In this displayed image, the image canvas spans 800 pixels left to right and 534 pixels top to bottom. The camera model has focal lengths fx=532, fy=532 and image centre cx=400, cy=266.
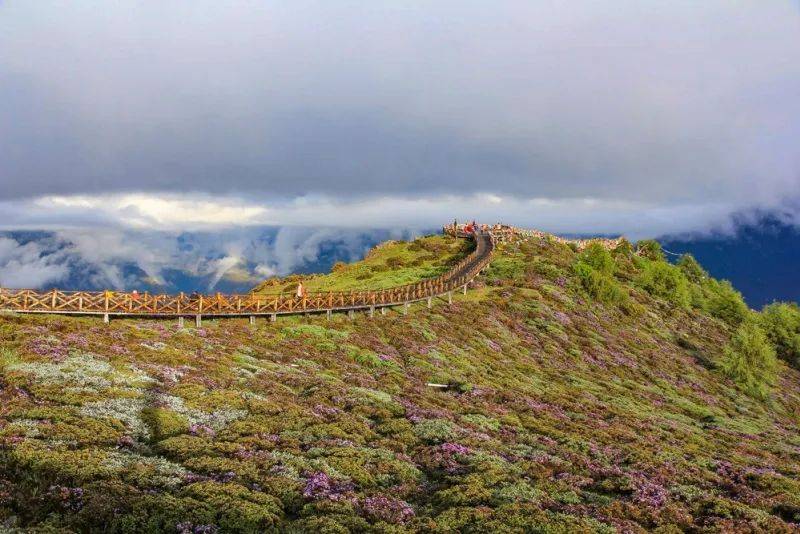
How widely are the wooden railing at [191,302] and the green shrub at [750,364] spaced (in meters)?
38.0

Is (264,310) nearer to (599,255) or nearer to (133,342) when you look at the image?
(133,342)

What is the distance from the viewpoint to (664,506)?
18.5 m

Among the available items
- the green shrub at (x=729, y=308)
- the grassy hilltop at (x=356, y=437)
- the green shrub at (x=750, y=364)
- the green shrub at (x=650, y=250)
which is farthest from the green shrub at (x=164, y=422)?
the green shrub at (x=650, y=250)

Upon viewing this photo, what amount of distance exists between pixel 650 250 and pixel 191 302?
13316cm

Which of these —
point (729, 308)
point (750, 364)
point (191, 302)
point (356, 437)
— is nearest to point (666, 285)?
point (729, 308)

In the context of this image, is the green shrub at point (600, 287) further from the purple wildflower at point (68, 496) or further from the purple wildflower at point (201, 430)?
the purple wildflower at point (68, 496)

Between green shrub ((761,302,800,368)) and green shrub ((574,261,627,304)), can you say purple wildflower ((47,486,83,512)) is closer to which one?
green shrub ((574,261,627,304))

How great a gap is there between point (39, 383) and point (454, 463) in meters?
16.4

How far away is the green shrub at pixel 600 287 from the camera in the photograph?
8075cm

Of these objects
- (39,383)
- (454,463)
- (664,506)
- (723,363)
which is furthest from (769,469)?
(723,363)

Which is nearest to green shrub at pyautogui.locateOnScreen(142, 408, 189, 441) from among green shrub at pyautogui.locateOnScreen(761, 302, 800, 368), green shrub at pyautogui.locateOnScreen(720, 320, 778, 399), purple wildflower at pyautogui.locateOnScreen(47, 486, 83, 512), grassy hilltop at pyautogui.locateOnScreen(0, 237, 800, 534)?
grassy hilltop at pyautogui.locateOnScreen(0, 237, 800, 534)

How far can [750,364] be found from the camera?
213 ft

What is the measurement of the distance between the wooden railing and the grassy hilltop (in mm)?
1476

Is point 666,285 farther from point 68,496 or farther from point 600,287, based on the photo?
point 68,496
